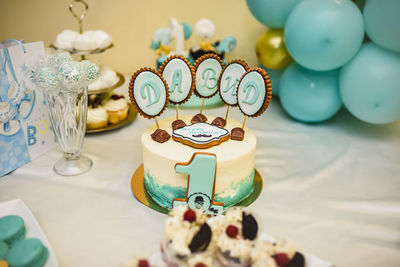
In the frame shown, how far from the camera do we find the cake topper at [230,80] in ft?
4.55

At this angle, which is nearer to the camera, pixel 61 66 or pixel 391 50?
pixel 61 66

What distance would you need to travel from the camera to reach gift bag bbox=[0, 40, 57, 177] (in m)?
1.42

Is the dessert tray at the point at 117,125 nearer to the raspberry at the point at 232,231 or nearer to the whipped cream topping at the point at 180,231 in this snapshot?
the whipped cream topping at the point at 180,231

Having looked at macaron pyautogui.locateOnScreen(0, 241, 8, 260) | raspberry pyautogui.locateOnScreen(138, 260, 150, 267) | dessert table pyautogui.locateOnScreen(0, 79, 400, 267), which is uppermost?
raspberry pyautogui.locateOnScreen(138, 260, 150, 267)

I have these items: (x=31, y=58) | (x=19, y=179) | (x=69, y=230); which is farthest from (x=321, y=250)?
(x=31, y=58)

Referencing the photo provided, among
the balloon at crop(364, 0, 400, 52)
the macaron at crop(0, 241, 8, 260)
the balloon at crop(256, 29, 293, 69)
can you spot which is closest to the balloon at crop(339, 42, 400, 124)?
the balloon at crop(364, 0, 400, 52)

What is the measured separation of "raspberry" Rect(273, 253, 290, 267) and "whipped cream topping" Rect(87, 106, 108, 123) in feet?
4.38

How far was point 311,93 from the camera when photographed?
190cm

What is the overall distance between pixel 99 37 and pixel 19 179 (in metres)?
0.89

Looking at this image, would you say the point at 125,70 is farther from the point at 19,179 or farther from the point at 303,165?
the point at 303,165

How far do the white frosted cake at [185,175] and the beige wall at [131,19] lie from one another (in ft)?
4.93

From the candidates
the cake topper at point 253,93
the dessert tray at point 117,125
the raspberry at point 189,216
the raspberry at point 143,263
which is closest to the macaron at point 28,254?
the raspberry at point 143,263

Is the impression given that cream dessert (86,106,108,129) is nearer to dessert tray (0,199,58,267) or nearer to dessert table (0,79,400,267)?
dessert table (0,79,400,267)

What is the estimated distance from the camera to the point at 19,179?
1496 millimetres
